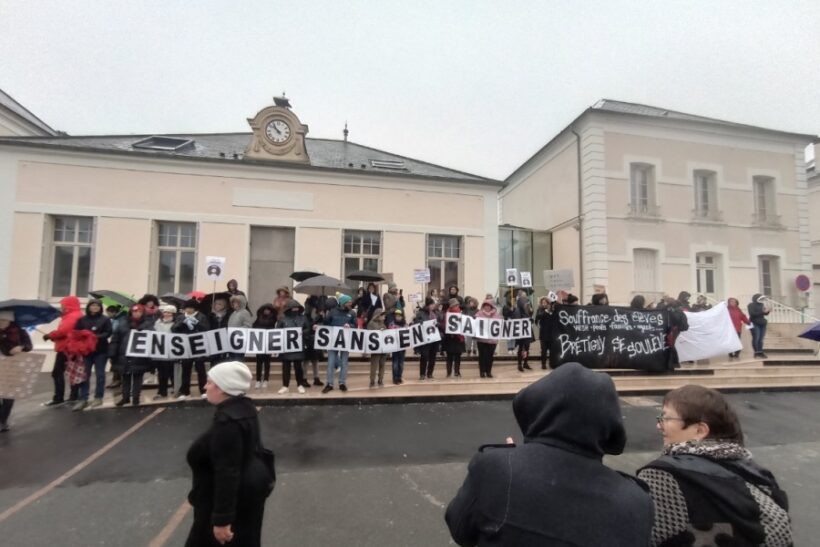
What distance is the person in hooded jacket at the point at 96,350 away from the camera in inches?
302

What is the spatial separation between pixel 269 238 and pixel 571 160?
12.8 m

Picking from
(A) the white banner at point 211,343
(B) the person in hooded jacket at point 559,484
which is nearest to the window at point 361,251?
(A) the white banner at point 211,343

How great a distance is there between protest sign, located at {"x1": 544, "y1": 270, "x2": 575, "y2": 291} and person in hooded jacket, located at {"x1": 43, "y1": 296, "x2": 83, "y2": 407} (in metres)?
10.9

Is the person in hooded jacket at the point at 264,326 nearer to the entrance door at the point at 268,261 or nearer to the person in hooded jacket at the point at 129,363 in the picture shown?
the person in hooded jacket at the point at 129,363

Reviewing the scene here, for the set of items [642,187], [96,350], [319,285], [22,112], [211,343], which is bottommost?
[96,350]

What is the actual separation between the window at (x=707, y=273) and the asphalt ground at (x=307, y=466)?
956cm

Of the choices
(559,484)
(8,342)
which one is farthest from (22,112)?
(559,484)

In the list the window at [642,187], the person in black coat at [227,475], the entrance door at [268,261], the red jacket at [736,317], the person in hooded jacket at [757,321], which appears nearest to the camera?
the person in black coat at [227,475]

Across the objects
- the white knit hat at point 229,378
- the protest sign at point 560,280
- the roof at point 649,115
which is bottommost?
the white knit hat at point 229,378

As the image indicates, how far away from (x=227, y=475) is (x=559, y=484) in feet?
6.32

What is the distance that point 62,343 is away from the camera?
752cm

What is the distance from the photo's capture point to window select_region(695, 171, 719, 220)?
672 inches

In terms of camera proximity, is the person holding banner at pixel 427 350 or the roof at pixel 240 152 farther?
the roof at pixel 240 152

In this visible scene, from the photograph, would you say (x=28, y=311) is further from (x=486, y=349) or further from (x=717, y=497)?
(x=717, y=497)
